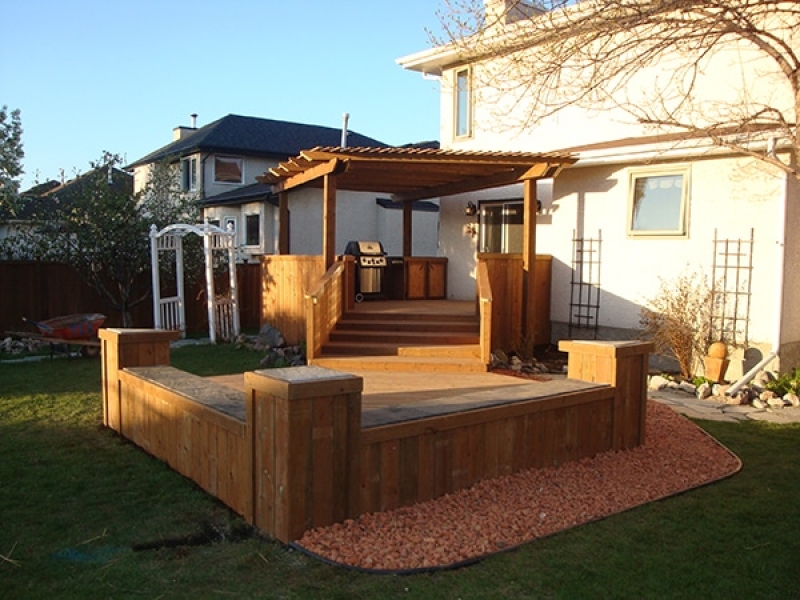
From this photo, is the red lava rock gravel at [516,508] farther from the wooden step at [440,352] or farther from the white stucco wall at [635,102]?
the white stucco wall at [635,102]

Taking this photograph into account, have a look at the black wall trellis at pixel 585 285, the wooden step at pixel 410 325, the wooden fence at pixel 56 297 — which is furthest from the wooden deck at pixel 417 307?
the wooden fence at pixel 56 297

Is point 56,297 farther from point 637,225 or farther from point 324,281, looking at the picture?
point 637,225

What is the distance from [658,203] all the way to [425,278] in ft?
14.5

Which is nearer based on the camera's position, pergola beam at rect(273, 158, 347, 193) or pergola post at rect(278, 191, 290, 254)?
pergola beam at rect(273, 158, 347, 193)

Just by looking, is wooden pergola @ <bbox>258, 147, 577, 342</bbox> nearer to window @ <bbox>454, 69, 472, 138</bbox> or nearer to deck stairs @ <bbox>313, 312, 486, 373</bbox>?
deck stairs @ <bbox>313, 312, 486, 373</bbox>

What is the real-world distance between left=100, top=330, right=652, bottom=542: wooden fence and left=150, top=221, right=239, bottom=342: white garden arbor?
655cm

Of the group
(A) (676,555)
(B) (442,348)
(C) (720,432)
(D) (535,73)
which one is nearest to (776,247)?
(C) (720,432)

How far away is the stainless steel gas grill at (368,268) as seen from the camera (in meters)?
12.0

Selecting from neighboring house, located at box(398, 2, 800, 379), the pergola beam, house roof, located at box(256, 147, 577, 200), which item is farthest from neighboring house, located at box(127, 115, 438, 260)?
neighboring house, located at box(398, 2, 800, 379)

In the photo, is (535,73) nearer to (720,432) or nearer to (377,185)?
(720,432)

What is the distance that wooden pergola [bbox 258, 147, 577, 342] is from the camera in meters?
9.41

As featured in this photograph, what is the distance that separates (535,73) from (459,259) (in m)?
7.74

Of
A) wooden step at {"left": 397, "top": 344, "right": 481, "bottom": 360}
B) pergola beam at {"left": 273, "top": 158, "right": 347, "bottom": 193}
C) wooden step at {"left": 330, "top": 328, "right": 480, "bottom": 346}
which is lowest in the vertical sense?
wooden step at {"left": 397, "top": 344, "right": 481, "bottom": 360}

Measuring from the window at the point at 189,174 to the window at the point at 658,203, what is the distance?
1731 centimetres
